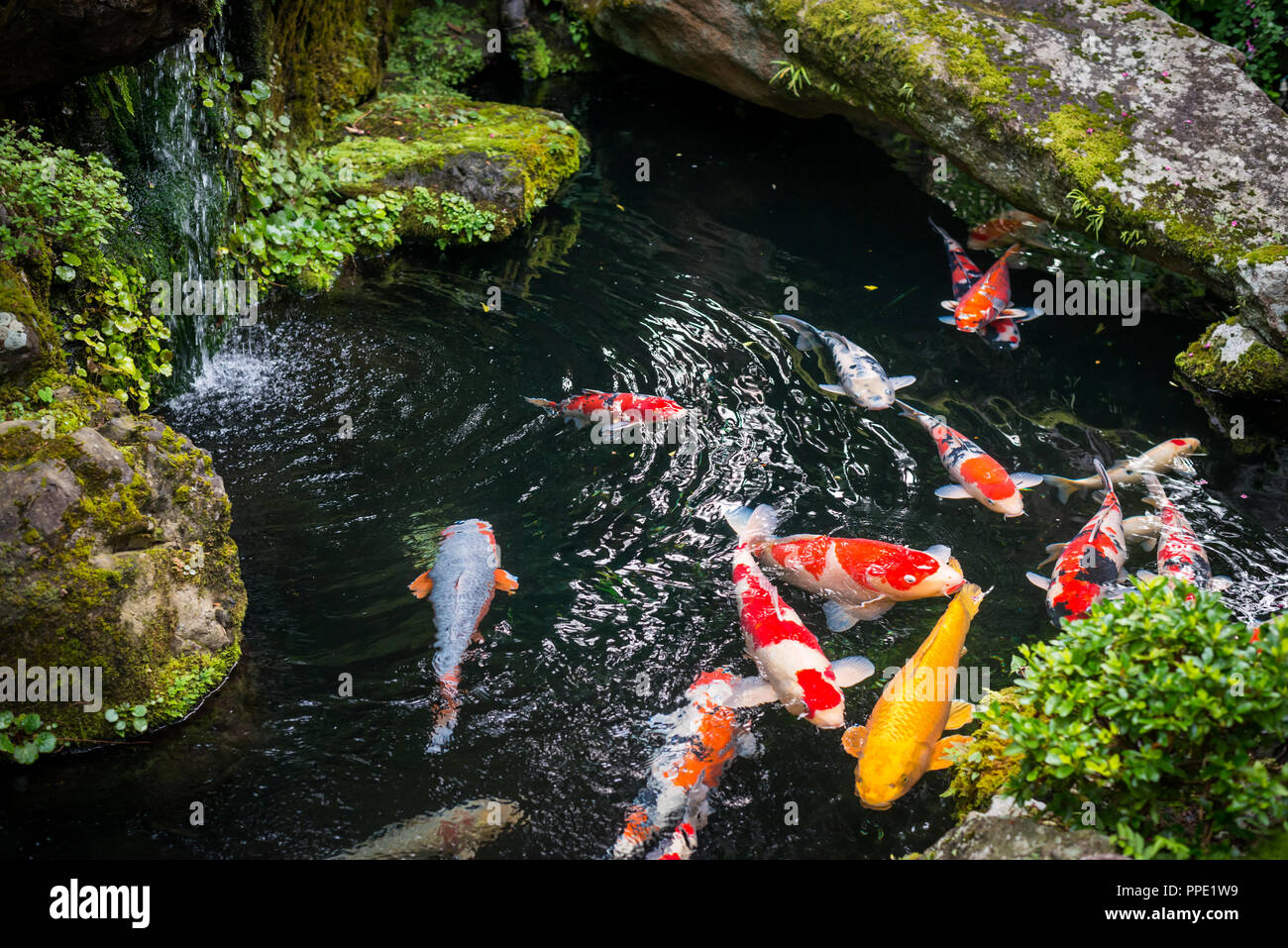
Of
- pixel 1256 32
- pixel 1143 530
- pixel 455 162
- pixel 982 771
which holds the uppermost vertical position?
pixel 1256 32

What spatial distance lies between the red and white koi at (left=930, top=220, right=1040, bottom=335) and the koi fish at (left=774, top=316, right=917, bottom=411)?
1.17 metres

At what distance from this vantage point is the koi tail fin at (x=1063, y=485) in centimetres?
661

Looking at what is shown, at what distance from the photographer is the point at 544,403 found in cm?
733

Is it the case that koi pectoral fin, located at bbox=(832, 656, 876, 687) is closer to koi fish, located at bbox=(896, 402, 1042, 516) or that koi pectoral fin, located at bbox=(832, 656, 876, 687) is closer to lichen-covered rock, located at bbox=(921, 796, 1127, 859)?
lichen-covered rock, located at bbox=(921, 796, 1127, 859)

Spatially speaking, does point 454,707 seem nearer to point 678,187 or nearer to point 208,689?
point 208,689

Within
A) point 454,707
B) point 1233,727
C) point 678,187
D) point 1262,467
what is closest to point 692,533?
point 454,707

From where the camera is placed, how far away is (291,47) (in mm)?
8961

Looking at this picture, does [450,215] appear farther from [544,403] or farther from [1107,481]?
[1107,481]

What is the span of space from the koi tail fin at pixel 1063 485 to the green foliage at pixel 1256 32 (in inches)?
227

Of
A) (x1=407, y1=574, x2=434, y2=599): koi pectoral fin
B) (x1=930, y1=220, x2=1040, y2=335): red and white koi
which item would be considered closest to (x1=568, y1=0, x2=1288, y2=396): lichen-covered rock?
(x1=930, y1=220, x2=1040, y2=335): red and white koi

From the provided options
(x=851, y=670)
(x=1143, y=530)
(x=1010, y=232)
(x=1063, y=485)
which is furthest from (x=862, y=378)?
(x=1010, y=232)

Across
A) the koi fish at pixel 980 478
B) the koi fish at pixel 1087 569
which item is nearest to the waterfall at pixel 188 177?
the koi fish at pixel 980 478

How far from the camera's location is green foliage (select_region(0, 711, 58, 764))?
432 centimetres

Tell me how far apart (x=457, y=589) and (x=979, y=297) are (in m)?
6.08
